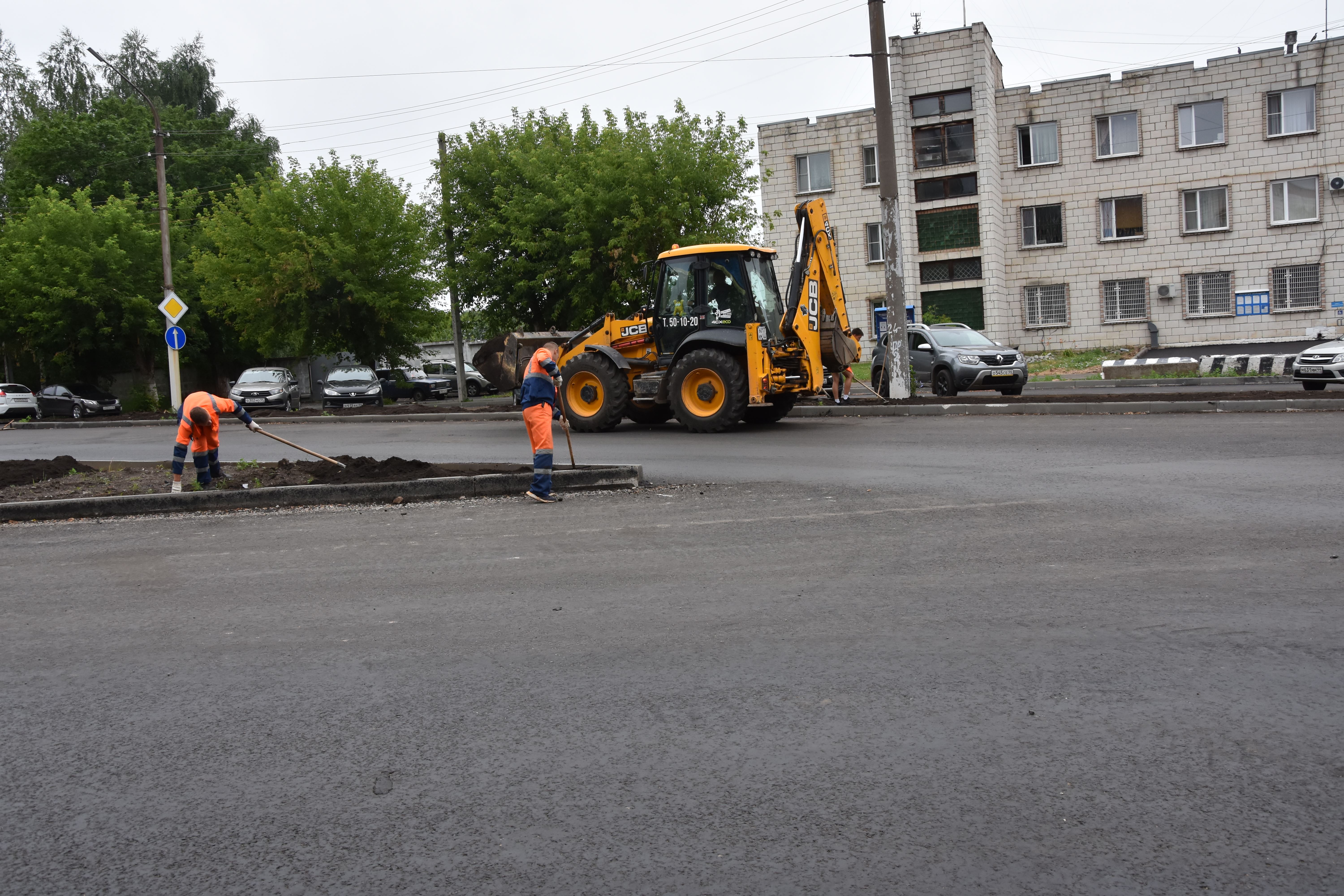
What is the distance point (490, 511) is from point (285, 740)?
6.28 metres

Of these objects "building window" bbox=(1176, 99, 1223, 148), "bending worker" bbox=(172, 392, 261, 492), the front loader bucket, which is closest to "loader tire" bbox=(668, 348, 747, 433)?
the front loader bucket

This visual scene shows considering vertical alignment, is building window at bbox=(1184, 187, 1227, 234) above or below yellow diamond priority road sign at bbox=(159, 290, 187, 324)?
above

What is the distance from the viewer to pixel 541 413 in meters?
11.3

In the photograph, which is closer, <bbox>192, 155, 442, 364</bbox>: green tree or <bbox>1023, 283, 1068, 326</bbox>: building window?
<bbox>192, 155, 442, 364</bbox>: green tree

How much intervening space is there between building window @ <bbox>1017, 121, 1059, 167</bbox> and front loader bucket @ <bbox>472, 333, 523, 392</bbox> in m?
26.7

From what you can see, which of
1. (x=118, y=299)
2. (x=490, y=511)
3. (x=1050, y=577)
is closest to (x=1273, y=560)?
(x=1050, y=577)

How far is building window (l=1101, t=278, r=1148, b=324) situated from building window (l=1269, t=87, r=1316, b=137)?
645cm

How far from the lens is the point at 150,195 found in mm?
49625

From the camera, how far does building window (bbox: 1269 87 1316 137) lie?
3769cm

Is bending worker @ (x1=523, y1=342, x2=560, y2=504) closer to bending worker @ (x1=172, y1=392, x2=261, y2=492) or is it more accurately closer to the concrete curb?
the concrete curb

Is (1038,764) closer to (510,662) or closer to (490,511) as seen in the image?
(510,662)

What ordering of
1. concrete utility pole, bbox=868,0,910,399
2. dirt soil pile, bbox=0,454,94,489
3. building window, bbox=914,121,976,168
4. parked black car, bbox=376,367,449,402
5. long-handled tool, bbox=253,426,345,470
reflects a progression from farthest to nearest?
parked black car, bbox=376,367,449,402
building window, bbox=914,121,976,168
concrete utility pole, bbox=868,0,910,399
dirt soil pile, bbox=0,454,94,489
long-handled tool, bbox=253,426,345,470

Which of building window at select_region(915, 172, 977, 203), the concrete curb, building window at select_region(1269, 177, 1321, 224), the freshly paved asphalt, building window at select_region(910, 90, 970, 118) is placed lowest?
the freshly paved asphalt

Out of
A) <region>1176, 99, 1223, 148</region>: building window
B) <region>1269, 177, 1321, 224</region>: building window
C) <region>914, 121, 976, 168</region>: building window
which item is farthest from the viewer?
<region>914, 121, 976, 168</region>: building window
